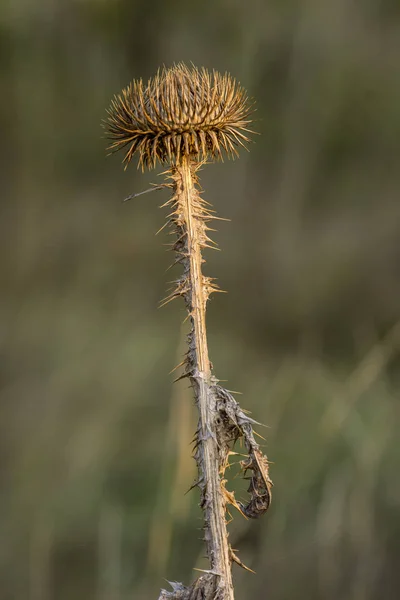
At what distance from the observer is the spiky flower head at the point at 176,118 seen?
1.34 metres

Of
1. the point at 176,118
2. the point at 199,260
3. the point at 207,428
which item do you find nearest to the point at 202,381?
the point at 207,428

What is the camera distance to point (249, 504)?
1411 millimetres

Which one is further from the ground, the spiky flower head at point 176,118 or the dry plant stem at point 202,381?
the spiky flower head at point 176,118

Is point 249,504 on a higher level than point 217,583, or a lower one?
higher

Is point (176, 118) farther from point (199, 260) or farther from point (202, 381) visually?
point (202, 381)

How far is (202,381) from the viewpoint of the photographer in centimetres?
134

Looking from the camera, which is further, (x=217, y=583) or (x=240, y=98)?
(x=240, y=98)

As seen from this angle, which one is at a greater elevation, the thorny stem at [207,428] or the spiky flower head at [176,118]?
the spiky flower head at [176,118]

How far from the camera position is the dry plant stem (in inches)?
52.1

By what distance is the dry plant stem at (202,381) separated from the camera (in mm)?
1324

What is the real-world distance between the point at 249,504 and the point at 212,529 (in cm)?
11

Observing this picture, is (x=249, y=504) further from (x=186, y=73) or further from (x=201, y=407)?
(x=186, y=73)

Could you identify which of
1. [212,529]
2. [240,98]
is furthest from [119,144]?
[212,529]

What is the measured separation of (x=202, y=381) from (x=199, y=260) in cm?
22
